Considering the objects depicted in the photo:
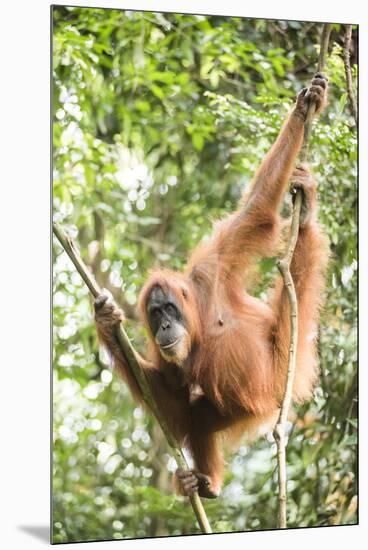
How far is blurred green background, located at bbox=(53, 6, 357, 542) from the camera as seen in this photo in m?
4.91

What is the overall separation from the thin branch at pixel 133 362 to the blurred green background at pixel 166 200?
46 cm

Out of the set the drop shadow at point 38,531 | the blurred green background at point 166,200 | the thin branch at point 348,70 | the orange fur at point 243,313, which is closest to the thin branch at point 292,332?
the orange fur at point 243,313

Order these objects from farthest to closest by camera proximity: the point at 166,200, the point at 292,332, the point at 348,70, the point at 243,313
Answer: the point at 166,200
the point at 348,70
the point at 243,313
the point at 292,332

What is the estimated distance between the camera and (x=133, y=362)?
4477mm

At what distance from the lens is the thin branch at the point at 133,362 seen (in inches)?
161

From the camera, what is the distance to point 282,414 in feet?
13.4

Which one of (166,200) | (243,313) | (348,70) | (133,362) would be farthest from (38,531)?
(348,70)

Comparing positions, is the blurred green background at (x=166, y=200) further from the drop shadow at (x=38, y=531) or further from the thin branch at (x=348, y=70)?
the drop shadow at (x=38, y=531)

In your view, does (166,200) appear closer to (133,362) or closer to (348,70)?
(348,70)

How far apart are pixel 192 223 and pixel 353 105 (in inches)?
53.6

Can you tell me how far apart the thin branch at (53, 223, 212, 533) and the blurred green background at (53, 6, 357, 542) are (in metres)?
0.46

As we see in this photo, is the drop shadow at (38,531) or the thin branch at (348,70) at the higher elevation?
the thin branch at (348,70)

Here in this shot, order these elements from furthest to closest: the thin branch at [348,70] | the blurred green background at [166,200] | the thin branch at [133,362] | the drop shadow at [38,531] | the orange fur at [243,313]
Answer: the thin branch at [348,70]
the blurred green background at [166,200]
the orange fur at [243,313]
the drop shadow at [38,531]
the thin branch at [133,362]

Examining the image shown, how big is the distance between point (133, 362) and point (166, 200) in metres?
1.51
